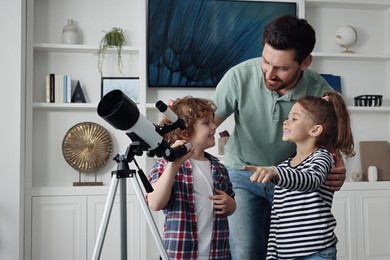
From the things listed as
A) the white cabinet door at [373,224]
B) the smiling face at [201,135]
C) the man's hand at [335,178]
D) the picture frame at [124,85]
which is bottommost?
the white cabinet door at [373,224]

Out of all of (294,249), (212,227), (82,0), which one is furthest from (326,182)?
(82,0)

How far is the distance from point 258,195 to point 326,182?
15.1 inches

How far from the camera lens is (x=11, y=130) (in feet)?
11.8

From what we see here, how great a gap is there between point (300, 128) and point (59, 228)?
7.83 ft

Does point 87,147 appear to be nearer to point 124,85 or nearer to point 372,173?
point 124,85

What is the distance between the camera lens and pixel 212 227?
186 cm

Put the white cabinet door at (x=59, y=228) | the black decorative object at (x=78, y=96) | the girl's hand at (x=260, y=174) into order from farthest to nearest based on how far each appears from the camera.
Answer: the black decorative object at (x=78, y=96) < the white cabinet door at (x=59, y=228) < the girl's hand at (x=260, y=174)

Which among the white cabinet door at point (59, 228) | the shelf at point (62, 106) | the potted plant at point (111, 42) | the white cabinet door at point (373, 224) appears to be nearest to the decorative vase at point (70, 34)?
the potted plant at point (111, 42)

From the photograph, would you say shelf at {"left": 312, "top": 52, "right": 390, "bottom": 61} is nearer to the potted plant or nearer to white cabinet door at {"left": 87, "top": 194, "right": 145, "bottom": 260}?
the potted plant

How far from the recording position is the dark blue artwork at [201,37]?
4.06 m

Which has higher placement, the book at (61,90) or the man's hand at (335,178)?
the book at (61,90)

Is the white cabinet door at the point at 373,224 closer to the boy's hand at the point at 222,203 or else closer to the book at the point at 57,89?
the book at the point at 57,89

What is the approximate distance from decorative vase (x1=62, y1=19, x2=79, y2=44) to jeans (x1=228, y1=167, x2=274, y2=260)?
222 centimetres

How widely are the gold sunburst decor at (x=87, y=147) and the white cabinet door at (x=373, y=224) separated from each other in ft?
6.51
